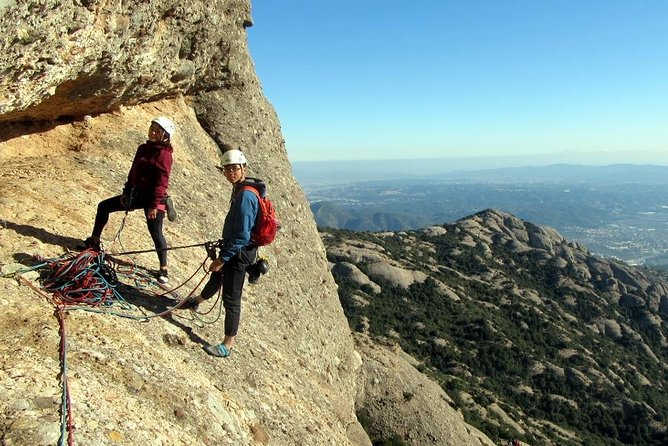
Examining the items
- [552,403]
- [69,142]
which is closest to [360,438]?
[69,142]

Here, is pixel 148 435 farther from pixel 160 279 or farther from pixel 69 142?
pixel 69 142

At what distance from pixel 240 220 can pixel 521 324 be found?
330ft

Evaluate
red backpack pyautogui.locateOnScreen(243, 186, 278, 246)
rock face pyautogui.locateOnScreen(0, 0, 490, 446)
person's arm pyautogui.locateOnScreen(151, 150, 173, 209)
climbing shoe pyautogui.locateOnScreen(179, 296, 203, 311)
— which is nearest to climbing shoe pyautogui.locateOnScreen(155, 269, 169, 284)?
rock face pyautogui.locateOnScreen(0, 0, 490, 446)

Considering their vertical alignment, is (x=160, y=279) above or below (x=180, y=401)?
above

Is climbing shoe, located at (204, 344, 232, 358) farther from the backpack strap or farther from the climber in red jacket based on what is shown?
the backpack strap

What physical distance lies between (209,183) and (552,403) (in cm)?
7620

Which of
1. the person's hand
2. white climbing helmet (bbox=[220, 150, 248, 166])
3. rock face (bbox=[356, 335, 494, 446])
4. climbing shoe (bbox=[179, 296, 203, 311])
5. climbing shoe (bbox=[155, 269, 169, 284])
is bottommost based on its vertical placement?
rock face (bbox=[356, 335, 494, 446])

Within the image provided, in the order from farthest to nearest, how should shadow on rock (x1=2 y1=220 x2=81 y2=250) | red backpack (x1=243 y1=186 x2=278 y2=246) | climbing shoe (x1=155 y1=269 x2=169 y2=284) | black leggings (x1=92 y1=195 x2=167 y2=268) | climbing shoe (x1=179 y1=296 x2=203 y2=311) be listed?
climbing shoe (x1=155 y1=269 x2=169 y2=284), climbing shoe (x1=179 y1=296 x2=203 y2=311), black leggings (x1=92 y1=195 x2=167 y2=268), shadow on rock (x1=2 y1=220 x2=81 y2=250), red backpack (x1=243 y1=186 x2=278 y2=246)

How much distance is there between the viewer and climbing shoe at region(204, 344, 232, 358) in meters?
9.84

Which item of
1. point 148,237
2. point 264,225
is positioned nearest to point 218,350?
point 264,225

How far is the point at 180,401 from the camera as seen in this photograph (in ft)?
25.5

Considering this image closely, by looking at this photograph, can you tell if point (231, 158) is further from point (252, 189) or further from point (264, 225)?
point (264, 225)

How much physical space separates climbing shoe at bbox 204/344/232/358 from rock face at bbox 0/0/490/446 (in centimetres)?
13

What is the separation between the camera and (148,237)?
13.0 m
